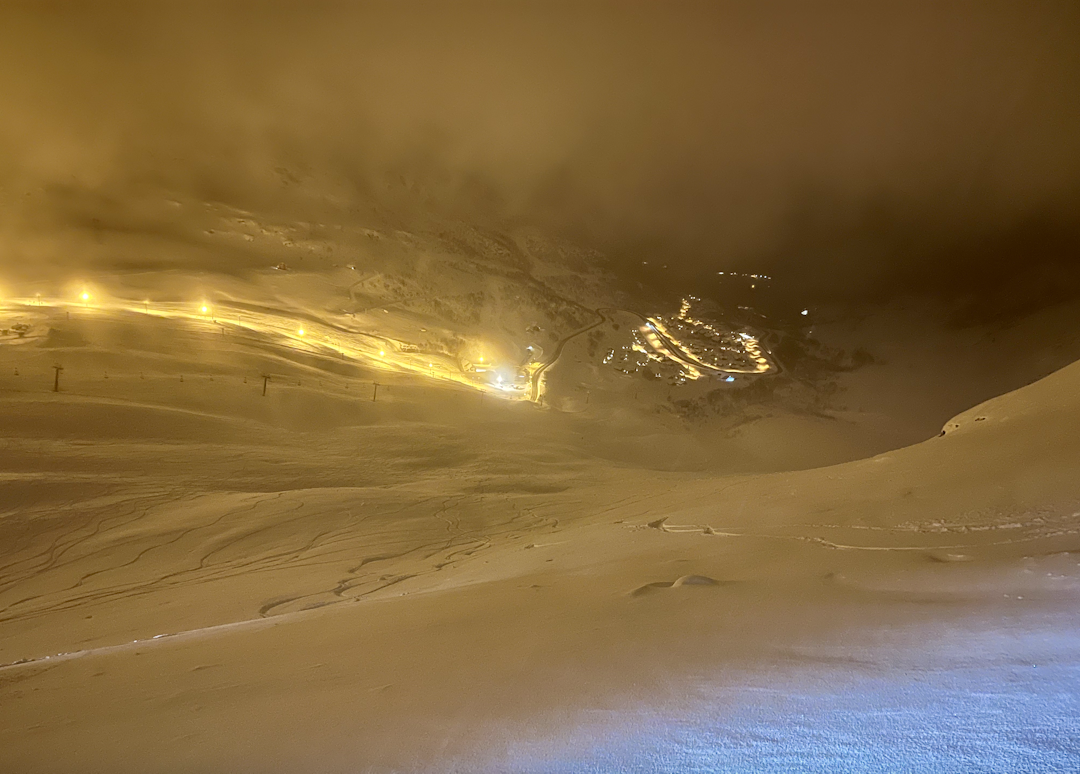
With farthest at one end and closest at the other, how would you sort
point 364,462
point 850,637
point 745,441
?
point 745,441, point 364,462, point 850,637

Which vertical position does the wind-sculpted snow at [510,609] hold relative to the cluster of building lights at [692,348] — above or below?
below

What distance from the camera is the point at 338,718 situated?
9.59ft

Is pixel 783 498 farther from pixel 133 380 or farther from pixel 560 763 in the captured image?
pixel 133 380

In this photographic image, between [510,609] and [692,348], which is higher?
[692,348]

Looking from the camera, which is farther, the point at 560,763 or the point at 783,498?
the point at 783,498

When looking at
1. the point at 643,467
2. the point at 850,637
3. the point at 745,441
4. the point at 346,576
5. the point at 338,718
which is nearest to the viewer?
the point at 338,718

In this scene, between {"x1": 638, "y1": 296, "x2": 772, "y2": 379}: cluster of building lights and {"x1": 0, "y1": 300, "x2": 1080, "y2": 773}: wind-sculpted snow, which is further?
{"x1": 638, "y1": 296, "x2": 772, "y2": 379}: cluster of building lights

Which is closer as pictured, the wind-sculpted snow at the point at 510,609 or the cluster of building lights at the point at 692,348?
the wind-sculpted snow at the point at 510,609

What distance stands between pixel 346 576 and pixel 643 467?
14.3m

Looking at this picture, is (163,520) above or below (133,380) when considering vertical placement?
below

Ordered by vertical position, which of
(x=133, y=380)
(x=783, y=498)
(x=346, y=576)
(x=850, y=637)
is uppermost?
(x=133, y=380)

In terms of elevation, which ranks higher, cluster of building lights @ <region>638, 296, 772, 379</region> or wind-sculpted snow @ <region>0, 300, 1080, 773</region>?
cluster of building lights @ <region>638, 296, 772, 379</region>

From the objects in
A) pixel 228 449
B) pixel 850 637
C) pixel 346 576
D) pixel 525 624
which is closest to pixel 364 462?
pixel 228 449

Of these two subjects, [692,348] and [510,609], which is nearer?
[510,609]
